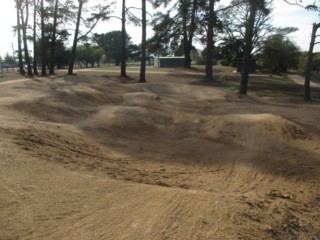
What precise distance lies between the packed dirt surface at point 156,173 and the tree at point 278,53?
42.3m

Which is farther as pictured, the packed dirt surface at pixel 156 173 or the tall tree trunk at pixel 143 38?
the tall tree trunk at pixel 143 38

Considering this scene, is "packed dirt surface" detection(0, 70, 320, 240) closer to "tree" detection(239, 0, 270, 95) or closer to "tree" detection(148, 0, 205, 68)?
"tree" detection(239, 0, 270, 95)

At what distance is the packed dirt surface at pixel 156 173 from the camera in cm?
481

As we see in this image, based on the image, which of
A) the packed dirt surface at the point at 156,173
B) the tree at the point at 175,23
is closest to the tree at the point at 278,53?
the tree at the point at 175,23

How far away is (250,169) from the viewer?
8.53 metres

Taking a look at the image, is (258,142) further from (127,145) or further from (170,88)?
(170,88)

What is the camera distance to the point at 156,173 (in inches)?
312

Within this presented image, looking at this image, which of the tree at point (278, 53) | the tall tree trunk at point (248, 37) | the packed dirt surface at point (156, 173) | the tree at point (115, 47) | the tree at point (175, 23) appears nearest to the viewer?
the packed dirt surface at point (156, 173)

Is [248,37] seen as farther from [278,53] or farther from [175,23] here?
[278,53]

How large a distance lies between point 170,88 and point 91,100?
767cm

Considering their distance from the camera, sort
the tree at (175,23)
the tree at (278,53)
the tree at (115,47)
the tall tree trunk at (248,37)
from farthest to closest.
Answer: the tree at (115,47)
the tree at (278,53)
the tree at (175,23)
the tall tree trunk at (248,37)

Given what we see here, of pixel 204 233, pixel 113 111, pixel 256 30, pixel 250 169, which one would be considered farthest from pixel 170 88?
pixel 256 30

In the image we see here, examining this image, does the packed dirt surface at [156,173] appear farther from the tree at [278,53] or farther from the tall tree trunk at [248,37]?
Answer: the tree at [278,53]

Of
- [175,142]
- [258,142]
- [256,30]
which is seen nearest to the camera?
[258,142]
